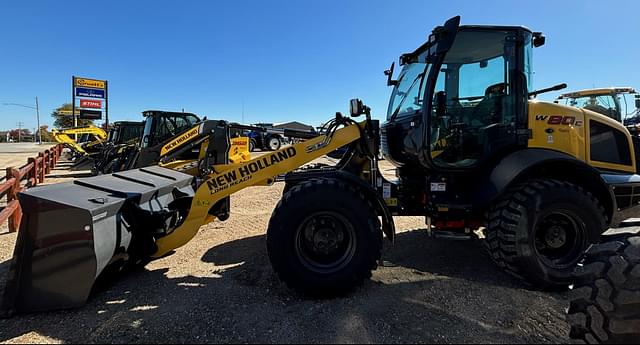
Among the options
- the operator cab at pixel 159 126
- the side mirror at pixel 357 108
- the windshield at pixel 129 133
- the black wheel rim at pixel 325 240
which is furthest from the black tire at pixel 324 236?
the windshield at pixel 129 133

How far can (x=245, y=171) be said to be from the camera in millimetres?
3713

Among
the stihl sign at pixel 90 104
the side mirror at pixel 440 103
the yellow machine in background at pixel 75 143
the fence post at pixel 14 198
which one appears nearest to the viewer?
the side mirror at pixel 440 103

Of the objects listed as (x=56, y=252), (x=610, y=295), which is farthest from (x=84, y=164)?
(x=610, y=295)

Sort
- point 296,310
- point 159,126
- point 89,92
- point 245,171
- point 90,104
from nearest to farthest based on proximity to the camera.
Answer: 1. point 296,310
2. point 245,171
3. point 159,126
4. point 89,92
5. point 90,104

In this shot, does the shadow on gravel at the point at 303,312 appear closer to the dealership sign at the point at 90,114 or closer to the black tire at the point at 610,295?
the black tire at the point at 610,295

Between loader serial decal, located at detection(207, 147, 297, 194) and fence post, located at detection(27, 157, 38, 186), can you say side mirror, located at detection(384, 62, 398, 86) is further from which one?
fence post, located at detection(27, 157, 38, 186)

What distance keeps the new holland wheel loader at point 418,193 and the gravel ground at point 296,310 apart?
8.7 inches

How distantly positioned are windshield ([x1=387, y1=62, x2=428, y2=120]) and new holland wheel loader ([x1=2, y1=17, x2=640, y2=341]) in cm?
2

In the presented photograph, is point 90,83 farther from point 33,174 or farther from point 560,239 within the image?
point 560,239

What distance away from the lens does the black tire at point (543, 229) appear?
126 inches

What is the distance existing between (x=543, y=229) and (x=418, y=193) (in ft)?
4.10

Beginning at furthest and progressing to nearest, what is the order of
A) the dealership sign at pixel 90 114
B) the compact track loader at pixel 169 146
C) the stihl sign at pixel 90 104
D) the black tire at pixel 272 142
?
1. the stihl sign at pixel 90 104
2. the dealership sign at pixel 90 114
3. the black tire at pixel 272 142
4. the compact track loader at pixel 169 146

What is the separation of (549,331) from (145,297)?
11.0 ft

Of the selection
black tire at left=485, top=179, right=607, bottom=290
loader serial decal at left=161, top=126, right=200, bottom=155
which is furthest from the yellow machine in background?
black tire at left=485, top=179, right=607, bottom=290
